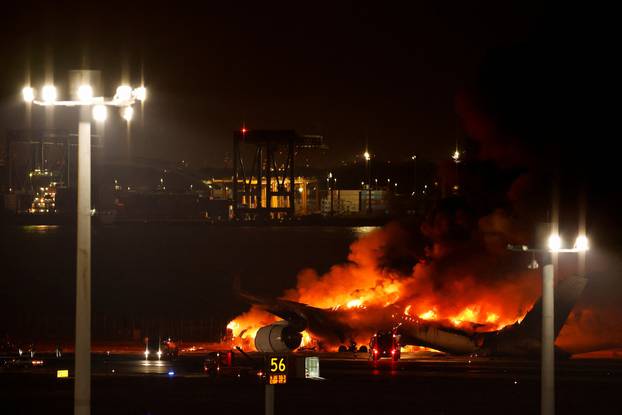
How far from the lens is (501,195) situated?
59.7 meters

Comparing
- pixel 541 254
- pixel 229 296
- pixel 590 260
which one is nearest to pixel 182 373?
pixel 541 254

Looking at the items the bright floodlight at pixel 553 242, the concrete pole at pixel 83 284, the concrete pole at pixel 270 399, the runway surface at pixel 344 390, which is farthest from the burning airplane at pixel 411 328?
the concrete pole at pixel 83 284

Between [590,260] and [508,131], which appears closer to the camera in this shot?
[508,131]

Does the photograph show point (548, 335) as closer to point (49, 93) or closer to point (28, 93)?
point (49, 93)

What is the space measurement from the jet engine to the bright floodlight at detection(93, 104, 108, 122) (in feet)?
130

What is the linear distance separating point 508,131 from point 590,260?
40.1ft

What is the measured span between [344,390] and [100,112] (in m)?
19.9

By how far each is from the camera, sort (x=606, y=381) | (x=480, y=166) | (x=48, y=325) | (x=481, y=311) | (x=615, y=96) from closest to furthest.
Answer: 1. (x=606, y=381)
2. (x=615, y=96)
3. (x=481, y=311)
4. (x=480, y=166)
5. (x=48, y=325)

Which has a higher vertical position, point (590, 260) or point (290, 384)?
point (590, 260)

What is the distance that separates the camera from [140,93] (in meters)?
16.5

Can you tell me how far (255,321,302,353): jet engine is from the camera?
54.9 m

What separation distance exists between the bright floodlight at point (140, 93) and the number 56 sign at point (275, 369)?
20.7ft

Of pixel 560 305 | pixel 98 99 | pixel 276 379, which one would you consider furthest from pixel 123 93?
pixel 560 305

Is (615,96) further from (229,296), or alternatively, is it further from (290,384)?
(229,296)
